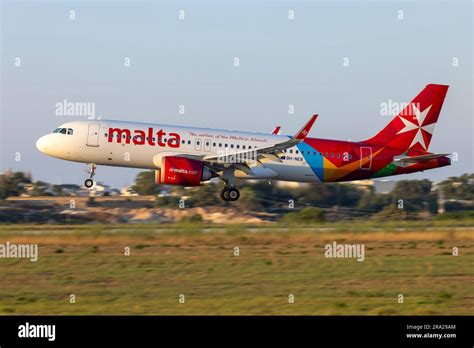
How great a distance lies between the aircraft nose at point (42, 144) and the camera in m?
39.2

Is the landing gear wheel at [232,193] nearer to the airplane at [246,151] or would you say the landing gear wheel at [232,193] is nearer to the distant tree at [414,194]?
the airplane at [246,151]

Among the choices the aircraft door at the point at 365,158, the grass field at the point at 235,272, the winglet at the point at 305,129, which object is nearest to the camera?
the grass field at the point at 235,272

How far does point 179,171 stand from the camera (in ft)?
125

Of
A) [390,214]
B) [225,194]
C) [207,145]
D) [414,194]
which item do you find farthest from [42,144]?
[414,194]

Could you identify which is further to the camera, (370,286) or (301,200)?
(301,200)

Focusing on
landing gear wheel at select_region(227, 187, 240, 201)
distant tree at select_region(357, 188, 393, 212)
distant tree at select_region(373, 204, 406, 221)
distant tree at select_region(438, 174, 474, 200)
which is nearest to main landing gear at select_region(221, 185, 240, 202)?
landing gear wheel at select_region(227, 187, 240, 201)

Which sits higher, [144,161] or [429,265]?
[144,161]

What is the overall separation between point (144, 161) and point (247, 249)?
28.8 ft

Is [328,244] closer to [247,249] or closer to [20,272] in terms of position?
[247,249]

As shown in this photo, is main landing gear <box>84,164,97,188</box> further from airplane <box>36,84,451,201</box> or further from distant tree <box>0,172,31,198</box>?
distant tree <box>0,172,31,198</box>

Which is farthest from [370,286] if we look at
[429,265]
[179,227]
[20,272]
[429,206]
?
[429,206]

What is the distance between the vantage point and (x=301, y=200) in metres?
58.5

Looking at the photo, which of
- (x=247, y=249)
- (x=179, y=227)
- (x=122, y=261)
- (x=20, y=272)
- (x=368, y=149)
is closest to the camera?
(x=20, y=272)

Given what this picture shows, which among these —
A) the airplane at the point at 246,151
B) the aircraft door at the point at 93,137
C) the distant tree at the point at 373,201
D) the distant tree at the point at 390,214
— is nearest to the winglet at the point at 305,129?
the airplane at the point at 246,151
